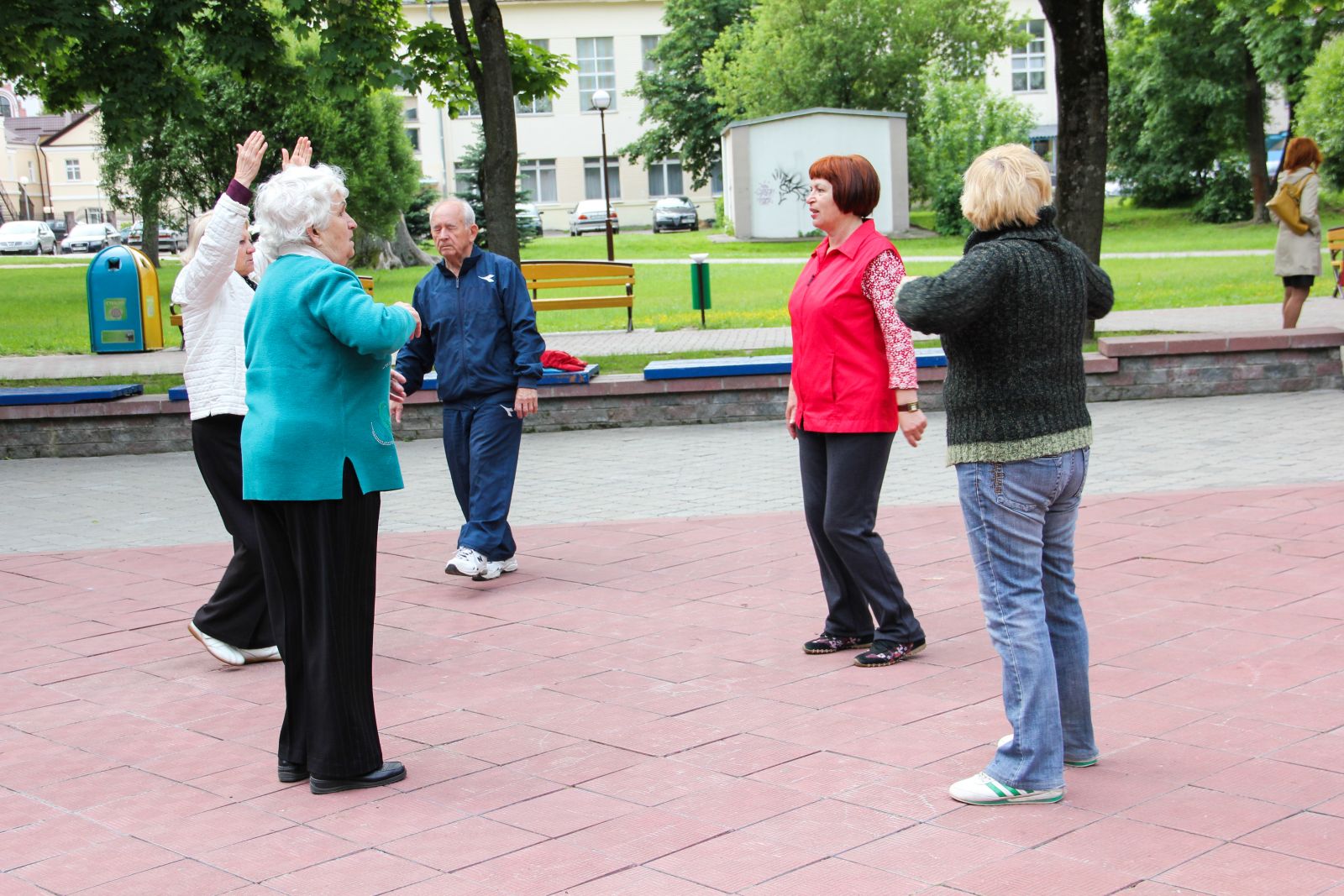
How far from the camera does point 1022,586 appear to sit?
395cm

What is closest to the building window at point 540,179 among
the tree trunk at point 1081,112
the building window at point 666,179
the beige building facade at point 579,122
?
the beige building facade at point 579,122

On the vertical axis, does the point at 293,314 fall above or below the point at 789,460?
above

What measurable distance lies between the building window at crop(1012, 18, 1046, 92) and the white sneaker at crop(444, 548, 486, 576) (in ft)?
211

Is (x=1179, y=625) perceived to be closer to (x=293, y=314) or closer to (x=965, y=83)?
(x=293, y=314)

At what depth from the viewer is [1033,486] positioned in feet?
12.8

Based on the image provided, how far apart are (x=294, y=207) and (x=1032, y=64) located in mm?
67201

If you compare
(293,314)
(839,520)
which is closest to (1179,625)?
(839,520)

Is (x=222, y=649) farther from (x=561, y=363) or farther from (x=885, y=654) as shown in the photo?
(x=561, y=363)

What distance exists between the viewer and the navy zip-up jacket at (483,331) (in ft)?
22.7

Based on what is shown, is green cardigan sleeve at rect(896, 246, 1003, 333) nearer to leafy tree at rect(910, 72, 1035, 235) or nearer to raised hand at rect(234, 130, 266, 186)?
raised hand at rect(234, 130, 266, 186)

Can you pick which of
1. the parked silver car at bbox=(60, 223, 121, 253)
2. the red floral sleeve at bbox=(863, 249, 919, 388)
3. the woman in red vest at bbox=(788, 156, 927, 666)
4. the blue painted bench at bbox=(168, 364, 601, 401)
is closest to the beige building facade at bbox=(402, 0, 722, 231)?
the parked silver car at bbox=(60, 223, 121, 253)

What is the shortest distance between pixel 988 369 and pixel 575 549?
4.02 m

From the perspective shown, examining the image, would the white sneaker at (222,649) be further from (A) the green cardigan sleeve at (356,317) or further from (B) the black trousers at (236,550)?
(A) the green cardigan sleeve at (356,317)

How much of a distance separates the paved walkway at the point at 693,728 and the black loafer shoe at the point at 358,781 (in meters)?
0.04
